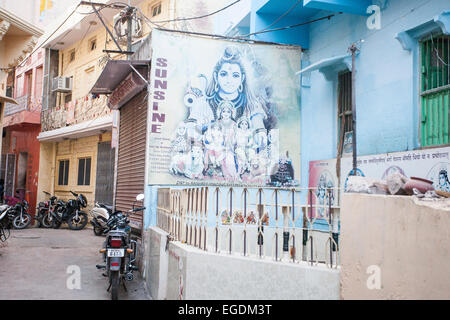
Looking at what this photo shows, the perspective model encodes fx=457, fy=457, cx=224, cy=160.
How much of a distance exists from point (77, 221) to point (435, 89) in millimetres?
12238

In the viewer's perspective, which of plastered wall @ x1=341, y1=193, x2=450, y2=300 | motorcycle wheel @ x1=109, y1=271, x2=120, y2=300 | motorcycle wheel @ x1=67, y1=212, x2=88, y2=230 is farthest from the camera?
motorcycle wheel @ x1=67, y1=212, x2=88, y2=230

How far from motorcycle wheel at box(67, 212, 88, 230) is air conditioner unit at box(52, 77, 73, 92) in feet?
22.1

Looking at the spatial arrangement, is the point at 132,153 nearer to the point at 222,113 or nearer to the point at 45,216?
the point at 222,113

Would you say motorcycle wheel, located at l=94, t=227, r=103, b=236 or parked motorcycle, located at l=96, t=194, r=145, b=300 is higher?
parked motorcycle, located at l=96, t=194, r=145, b=300

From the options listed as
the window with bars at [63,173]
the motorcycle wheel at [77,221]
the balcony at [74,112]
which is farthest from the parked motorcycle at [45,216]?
the window with bars at [63,173]

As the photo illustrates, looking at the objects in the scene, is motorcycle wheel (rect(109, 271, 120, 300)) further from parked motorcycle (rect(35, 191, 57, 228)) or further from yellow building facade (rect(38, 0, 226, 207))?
parked motorcycle (rect(35, 191, 57, 228))

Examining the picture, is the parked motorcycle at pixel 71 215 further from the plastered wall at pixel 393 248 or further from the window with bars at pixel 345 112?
the plastered wall at pixel 393 248

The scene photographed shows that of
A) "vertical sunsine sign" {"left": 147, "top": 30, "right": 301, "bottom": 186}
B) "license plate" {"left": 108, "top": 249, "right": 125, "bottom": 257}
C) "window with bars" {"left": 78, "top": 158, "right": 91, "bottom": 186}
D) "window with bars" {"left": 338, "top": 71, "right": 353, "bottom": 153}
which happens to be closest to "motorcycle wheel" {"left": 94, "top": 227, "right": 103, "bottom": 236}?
"window with bars" {"left": 78, "top": 158, "right": 91, "bottom": 186}

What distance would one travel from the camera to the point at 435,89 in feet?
20.9

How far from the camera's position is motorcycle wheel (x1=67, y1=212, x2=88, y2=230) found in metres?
15.2

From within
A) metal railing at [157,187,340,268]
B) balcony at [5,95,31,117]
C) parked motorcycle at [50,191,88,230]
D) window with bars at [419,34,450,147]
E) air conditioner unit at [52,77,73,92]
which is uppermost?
air conditioner unit at [52,77,73,92]

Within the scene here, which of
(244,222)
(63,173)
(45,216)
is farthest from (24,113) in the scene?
(244,222)

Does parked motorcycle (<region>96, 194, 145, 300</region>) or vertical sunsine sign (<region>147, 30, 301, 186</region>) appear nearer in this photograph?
parked motorcycle (<region>96, 194, 145, 300</region>)
